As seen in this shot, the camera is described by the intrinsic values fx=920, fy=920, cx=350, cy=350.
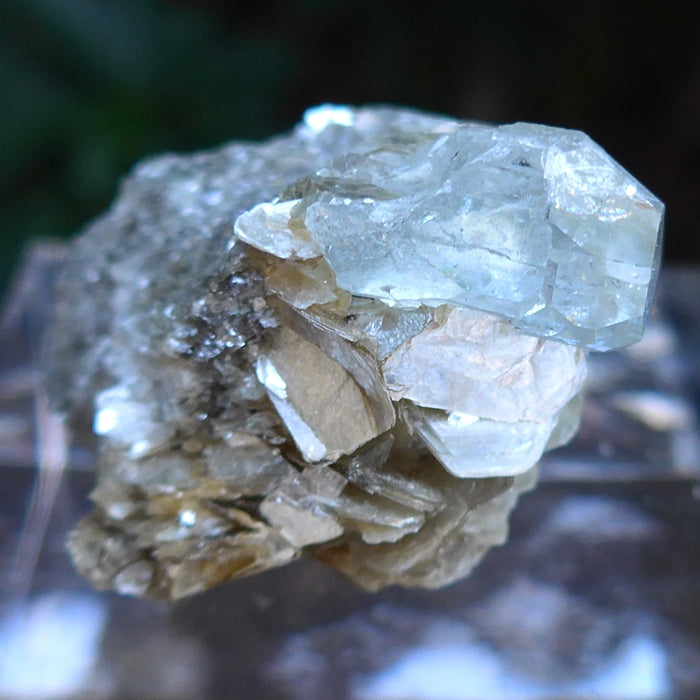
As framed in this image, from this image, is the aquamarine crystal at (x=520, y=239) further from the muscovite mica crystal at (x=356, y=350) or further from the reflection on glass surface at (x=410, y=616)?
the reflection on glass surface at (x=410, y=616)

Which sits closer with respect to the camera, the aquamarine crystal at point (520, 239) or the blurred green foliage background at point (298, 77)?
the aquamarine crystal at point (520, 239)

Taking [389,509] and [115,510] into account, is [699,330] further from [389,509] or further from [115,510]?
[115,510]

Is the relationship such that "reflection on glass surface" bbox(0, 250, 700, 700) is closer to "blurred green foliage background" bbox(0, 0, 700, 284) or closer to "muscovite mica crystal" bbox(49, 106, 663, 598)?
"muscovite mica crystal" bbox(49, 106, 663, 598)

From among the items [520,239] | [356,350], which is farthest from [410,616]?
[520,239]

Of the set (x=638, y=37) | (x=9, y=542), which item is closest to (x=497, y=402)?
(x=9, y=542)

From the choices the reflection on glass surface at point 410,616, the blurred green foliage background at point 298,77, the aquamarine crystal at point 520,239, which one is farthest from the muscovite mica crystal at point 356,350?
the blurred green foliage background at point 298,77

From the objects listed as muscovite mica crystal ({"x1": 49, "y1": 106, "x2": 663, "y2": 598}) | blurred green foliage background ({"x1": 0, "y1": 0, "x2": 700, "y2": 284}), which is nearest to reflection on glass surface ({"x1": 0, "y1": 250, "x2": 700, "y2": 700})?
muscovite mica crystal ({"x1": 49, "y1": 106, "x2": 663, "y2": 598})
